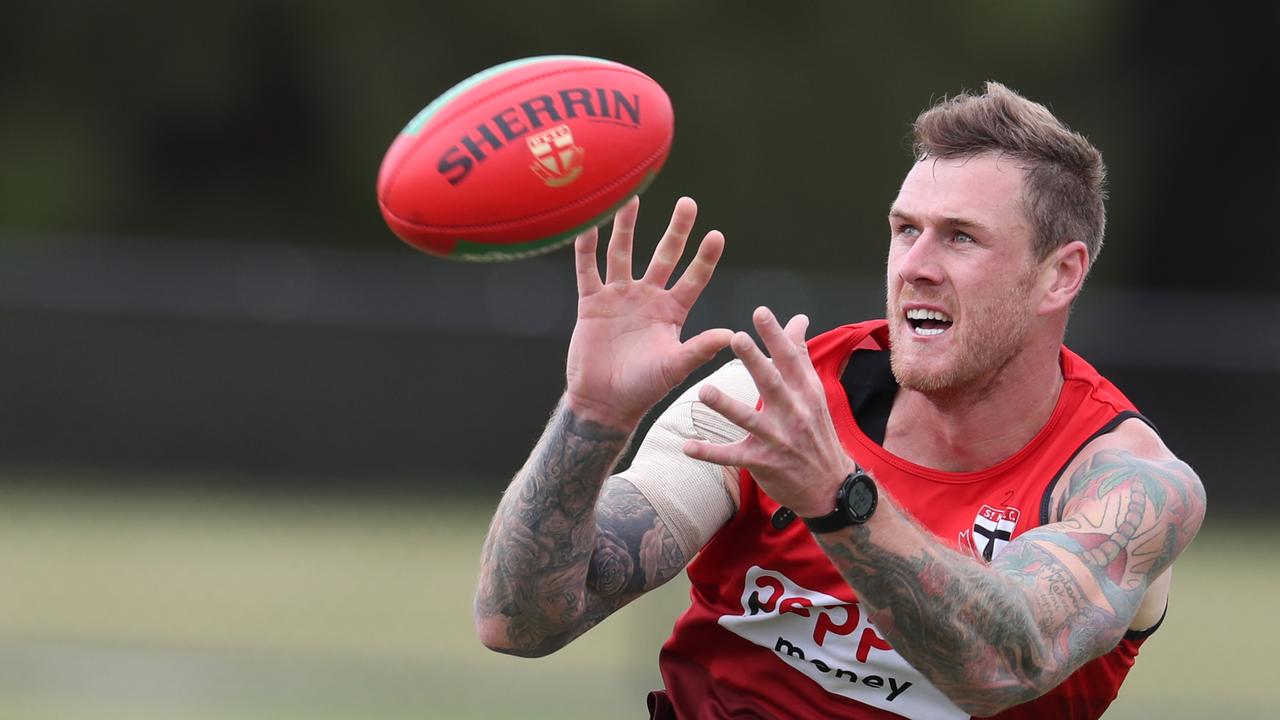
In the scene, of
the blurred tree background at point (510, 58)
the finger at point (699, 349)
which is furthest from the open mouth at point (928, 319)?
the blurred tree background at point (510, 58)

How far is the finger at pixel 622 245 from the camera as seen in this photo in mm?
3693

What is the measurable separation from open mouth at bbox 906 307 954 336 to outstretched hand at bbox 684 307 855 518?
0.82 metres

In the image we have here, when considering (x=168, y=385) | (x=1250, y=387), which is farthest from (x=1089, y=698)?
(x=168, y=385)

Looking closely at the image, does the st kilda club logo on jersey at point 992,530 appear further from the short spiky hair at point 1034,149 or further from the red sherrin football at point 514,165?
the red sherrin football at point 514,165

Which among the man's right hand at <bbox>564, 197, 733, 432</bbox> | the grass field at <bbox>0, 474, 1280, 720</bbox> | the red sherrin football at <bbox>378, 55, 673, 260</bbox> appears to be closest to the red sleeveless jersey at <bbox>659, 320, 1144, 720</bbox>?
the man's right hand at <bbox>564, 197, 733, 432</bbox>

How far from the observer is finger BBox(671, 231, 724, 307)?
3.58 m

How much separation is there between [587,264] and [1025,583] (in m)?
1.19

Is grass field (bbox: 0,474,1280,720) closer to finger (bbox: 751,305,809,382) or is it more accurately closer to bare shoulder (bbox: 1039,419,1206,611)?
bare shoulder (bbox: 1039,419,1206,611)

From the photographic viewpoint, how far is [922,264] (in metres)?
3.90

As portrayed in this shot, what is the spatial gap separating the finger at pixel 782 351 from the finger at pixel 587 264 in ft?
2.01

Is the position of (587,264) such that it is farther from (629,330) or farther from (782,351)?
(782,351)

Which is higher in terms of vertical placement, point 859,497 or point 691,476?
point 859,497

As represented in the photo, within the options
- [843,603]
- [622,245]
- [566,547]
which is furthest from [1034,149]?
[566,547]

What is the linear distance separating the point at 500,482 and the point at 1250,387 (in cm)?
546
